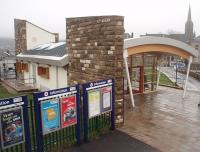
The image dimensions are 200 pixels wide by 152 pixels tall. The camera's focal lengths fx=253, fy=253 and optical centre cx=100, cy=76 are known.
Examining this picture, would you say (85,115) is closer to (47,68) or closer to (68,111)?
(68,111)

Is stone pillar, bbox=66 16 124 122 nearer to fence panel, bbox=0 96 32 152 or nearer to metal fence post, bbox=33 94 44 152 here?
metal fence post, bbox=33 94 44 152

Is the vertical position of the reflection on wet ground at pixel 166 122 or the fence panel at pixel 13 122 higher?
the fence panel at pixel 13 122

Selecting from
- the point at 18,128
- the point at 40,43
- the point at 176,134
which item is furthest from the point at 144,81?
the point at 40,43

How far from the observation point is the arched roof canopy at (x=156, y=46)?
35.5 feet

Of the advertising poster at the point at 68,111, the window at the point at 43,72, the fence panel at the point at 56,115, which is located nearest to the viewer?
the fence panel at the point at 56,115

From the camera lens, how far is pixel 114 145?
700 centimetres

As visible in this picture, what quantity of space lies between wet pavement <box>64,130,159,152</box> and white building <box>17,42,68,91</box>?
553 cm

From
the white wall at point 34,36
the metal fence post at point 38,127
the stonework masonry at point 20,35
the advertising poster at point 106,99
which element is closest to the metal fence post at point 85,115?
the advertising poster at point 106,99

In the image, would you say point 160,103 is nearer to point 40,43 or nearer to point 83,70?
point 83,70

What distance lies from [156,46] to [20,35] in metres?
15.6

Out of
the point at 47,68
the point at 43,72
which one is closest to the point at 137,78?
the point at 47,68

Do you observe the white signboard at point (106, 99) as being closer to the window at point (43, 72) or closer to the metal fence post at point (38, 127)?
A: the metal fence post at point (38, 127)

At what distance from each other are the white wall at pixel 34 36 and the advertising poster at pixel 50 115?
684 inches

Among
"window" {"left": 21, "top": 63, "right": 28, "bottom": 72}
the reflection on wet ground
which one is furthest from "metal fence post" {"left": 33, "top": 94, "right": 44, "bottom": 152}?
"window" {"left": 21, "top": 63, "right": 28, "bottom": 72}
